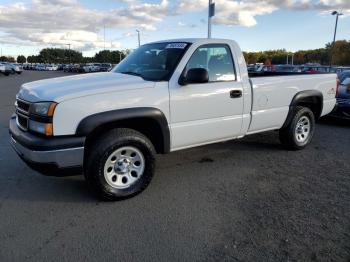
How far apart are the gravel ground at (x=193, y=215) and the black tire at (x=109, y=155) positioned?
0.13 m

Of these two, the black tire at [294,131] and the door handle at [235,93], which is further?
the black tire at [294,131]

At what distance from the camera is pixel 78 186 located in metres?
4.51

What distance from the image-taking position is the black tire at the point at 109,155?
3.81 meters

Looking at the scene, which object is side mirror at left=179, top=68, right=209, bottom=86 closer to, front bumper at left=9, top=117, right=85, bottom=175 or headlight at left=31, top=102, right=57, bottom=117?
front bumper at left=9, top=117, right=85, bottom=175

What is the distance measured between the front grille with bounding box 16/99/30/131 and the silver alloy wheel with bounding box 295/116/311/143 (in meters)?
A: 4.48

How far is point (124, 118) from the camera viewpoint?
3908mm

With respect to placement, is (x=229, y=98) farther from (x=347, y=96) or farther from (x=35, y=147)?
(x=347, y=96)

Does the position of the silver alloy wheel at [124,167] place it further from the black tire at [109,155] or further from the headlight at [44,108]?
the headlight at [44,108]

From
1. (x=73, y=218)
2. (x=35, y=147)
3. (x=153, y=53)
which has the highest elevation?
(x=153, y=53)

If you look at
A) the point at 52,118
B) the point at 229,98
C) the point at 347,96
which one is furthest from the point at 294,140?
the point at 52,118

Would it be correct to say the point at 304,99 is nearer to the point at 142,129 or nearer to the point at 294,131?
the point at 294,131

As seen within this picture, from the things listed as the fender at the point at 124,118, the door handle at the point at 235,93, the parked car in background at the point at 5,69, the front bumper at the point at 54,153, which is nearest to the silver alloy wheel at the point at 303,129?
the door handle at the point at 235,93

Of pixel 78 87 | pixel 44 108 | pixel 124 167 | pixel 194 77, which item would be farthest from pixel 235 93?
pixel 44 108

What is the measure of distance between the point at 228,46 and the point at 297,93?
5.45ft
